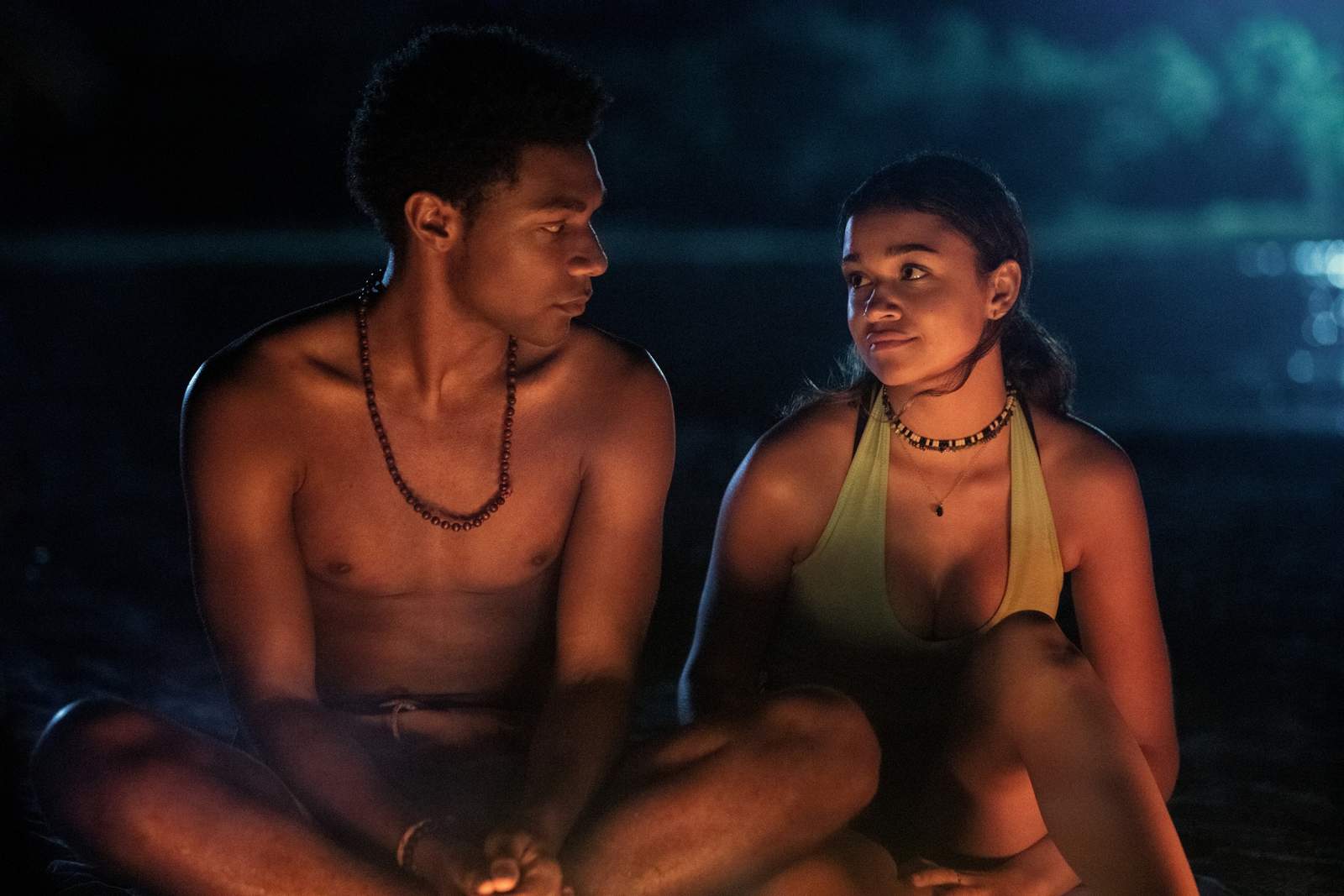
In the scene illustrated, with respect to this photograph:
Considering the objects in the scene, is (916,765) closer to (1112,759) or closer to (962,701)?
(962,701)

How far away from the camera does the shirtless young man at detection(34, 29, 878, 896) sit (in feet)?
8.55

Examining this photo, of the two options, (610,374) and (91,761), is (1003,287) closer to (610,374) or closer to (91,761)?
(610,374)

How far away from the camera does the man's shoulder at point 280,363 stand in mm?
2918

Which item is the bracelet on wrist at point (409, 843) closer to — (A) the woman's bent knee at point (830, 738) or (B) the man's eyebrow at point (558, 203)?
(A) the woman's bent knee at point (830, 738)

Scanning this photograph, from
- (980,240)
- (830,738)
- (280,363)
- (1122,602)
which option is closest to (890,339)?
(980,240)

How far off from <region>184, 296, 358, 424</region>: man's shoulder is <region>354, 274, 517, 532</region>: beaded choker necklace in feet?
0.08

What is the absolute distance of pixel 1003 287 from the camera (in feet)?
10.7

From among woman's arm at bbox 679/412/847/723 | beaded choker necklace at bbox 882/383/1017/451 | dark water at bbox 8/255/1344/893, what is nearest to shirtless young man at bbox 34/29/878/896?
woman's arm at bbox 679/412/847/723

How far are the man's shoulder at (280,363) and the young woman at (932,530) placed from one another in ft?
2.87

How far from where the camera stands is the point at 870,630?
3.20 m

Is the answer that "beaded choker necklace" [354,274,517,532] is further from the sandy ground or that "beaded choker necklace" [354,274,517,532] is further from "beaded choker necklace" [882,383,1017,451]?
the sandy ground

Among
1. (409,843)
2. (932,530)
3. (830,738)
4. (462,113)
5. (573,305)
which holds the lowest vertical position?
(409,843)

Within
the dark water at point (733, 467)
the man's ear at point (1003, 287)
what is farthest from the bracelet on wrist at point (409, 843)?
the dark water at point (733, 467)

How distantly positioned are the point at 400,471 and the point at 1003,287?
130 cm
